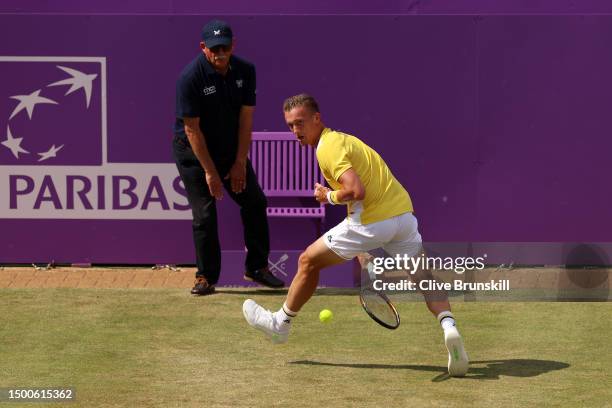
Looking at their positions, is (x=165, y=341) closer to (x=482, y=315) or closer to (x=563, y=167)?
(x=482, y=315)

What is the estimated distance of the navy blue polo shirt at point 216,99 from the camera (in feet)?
34.0

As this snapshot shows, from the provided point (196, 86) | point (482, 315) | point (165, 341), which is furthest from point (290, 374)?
point (196, 86)

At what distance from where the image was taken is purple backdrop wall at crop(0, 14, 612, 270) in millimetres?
11547

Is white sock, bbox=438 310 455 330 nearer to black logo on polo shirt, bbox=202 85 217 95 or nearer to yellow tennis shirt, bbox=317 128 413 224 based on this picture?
yellow tennis shirt, bbox=317 128 413 224

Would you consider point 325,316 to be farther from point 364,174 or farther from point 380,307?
point 364,174

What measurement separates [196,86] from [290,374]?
9.41ft

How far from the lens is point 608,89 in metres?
11.5

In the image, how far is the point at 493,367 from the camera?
27.9ft

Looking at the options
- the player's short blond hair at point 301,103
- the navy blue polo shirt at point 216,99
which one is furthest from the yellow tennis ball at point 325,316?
the navy blue polo shirt at point 216,99

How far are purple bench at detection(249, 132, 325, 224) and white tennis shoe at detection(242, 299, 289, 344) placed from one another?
2.88 m

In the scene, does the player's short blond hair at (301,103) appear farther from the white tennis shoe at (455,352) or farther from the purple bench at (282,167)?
the purple bench at (282,167)

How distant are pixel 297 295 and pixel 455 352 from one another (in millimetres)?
1089

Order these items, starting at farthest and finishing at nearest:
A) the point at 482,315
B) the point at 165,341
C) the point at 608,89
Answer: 1. the point at 608,89
2. the point at 482,315
3. the point at 165,341

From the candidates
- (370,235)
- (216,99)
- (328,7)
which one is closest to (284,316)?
(370,235)
